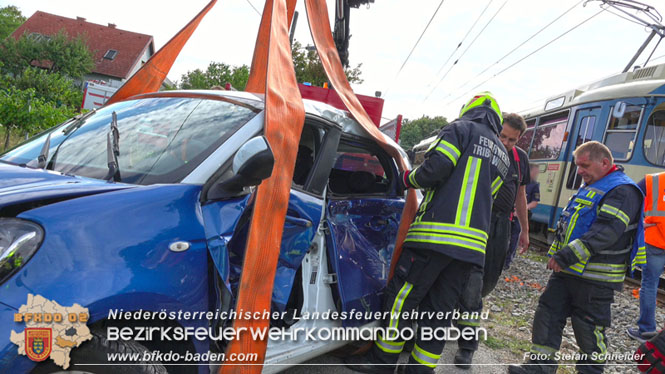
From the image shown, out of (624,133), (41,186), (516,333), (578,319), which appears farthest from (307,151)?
(624,133)

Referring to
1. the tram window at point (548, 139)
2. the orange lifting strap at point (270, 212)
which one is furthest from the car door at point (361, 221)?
the tram window at point (548, 139)

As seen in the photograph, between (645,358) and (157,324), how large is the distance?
121 inches

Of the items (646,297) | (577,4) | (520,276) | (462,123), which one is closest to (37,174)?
(462,123)

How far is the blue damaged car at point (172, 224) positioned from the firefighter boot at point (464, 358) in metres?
1.15

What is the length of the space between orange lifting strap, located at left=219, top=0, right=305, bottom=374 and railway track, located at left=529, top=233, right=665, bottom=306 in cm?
665

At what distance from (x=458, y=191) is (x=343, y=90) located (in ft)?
4.36

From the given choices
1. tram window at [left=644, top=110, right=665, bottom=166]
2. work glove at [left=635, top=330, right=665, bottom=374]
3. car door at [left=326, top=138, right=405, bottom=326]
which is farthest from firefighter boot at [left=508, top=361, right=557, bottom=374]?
tram window at [left=644, top=110, right=665, bottom=166]

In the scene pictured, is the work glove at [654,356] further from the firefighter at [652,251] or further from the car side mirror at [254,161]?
the car side mirror at [254,161]

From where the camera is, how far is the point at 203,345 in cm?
190

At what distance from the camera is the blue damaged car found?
154 centimetres

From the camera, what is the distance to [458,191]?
3.02 meters

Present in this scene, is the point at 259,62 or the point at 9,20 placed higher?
the point at 9,20

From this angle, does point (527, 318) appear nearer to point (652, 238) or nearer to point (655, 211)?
point (652, 238)

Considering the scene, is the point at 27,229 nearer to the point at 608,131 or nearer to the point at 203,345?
the point at 203,345
